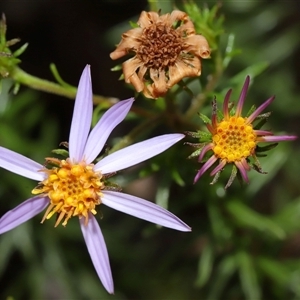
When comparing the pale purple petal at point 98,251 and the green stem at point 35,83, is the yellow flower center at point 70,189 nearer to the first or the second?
the pale purple petal at point 98,251

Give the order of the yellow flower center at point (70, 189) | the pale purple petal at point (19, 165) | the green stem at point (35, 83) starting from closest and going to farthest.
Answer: the pale purple petal at point (19, 165) → the yellow flower center at point (70, 189) → the green stem at point (35, 83)

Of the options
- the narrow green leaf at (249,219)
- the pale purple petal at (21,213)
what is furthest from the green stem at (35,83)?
the narrow green leaf at (249,219)

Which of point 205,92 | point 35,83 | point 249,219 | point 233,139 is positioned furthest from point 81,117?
point 249,219

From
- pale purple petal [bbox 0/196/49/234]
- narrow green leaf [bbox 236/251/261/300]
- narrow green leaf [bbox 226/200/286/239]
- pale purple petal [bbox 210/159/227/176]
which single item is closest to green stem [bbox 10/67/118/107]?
pale purple petal [bbox 0/196/49/234]

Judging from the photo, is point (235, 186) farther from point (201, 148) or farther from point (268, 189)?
point (268, 189)

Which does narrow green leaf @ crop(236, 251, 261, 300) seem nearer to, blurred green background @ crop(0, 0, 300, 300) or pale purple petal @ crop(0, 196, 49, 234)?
blurred green background @ crop(0, 0, 300, 300)

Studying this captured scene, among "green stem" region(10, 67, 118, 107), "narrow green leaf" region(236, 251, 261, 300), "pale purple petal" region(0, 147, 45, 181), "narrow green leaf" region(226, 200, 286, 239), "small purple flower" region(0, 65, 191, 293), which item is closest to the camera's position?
"small purple flower" region(0, 65, 191, 293)
